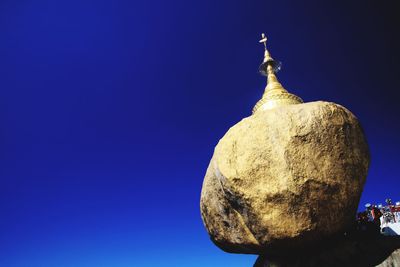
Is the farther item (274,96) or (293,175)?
(274,96)

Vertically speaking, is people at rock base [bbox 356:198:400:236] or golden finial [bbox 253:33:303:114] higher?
golden finial [bbox 253:33:303:114]

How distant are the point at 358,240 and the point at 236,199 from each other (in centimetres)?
379

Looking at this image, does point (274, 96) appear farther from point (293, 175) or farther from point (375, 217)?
point (293, 175)

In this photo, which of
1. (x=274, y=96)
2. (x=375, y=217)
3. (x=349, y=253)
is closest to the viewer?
(x=349, y=253)

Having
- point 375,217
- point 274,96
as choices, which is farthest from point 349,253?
point 274,96

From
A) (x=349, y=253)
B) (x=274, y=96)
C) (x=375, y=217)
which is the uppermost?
(x=274, y=96)

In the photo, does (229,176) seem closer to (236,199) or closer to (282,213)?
(236,199)

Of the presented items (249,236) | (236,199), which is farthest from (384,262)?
(236,199)

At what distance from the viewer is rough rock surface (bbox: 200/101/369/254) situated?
26.1 ft

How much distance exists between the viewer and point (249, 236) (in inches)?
352

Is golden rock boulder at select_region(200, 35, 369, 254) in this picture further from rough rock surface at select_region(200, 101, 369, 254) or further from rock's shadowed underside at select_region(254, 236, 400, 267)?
rock's shadowed underside at select_region(254, 236, 400, 267)

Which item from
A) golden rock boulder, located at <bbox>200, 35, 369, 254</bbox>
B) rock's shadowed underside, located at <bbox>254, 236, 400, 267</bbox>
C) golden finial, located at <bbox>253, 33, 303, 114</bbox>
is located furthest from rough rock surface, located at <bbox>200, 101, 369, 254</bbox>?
golden finial, located at <bbox>253, 33, 303, 114</bbox>

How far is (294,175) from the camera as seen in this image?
7957 millimetres

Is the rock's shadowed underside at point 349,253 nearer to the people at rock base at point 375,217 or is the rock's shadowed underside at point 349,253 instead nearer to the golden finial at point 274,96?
the people at rock base at point 375,217
